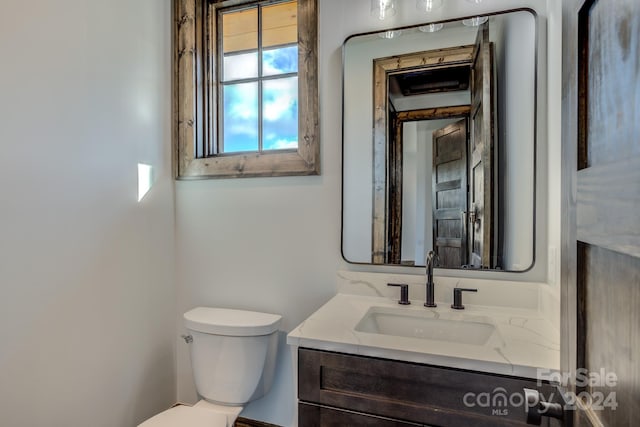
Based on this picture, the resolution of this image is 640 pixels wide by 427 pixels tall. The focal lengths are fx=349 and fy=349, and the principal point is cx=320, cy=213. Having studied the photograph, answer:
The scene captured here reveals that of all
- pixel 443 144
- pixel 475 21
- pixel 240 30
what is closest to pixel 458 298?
pixel 443 144

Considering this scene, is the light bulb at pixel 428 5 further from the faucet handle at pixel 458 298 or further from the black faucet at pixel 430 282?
the faucet handle at pixel 458 298

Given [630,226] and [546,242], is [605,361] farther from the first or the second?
[546,242]

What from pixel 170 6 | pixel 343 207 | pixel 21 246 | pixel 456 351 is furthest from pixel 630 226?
pixel 170 6

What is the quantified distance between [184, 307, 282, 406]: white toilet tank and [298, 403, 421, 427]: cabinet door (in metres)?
0.53


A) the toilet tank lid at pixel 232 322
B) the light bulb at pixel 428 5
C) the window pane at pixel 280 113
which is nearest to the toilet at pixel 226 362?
the toilet tank lid at pixel 232 322

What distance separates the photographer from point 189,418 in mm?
1456

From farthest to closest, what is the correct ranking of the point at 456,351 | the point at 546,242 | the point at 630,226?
the point at 546,242 → the point at 456,351 → the point at 630,226

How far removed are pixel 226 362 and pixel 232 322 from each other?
0.55ft

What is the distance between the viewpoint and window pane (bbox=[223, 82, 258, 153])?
1902mm

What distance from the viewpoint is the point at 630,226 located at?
1.37ft

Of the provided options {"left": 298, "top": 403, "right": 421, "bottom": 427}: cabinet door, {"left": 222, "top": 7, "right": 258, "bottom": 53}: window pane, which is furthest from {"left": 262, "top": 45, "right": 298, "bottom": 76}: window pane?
{"left": 298, "top": 403, "right": 421, "bottom": 427}: cabinet door

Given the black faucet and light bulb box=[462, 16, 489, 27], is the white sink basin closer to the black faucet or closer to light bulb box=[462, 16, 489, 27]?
the black faucet

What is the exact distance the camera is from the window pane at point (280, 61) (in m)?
1.80

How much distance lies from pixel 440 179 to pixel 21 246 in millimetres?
1630
